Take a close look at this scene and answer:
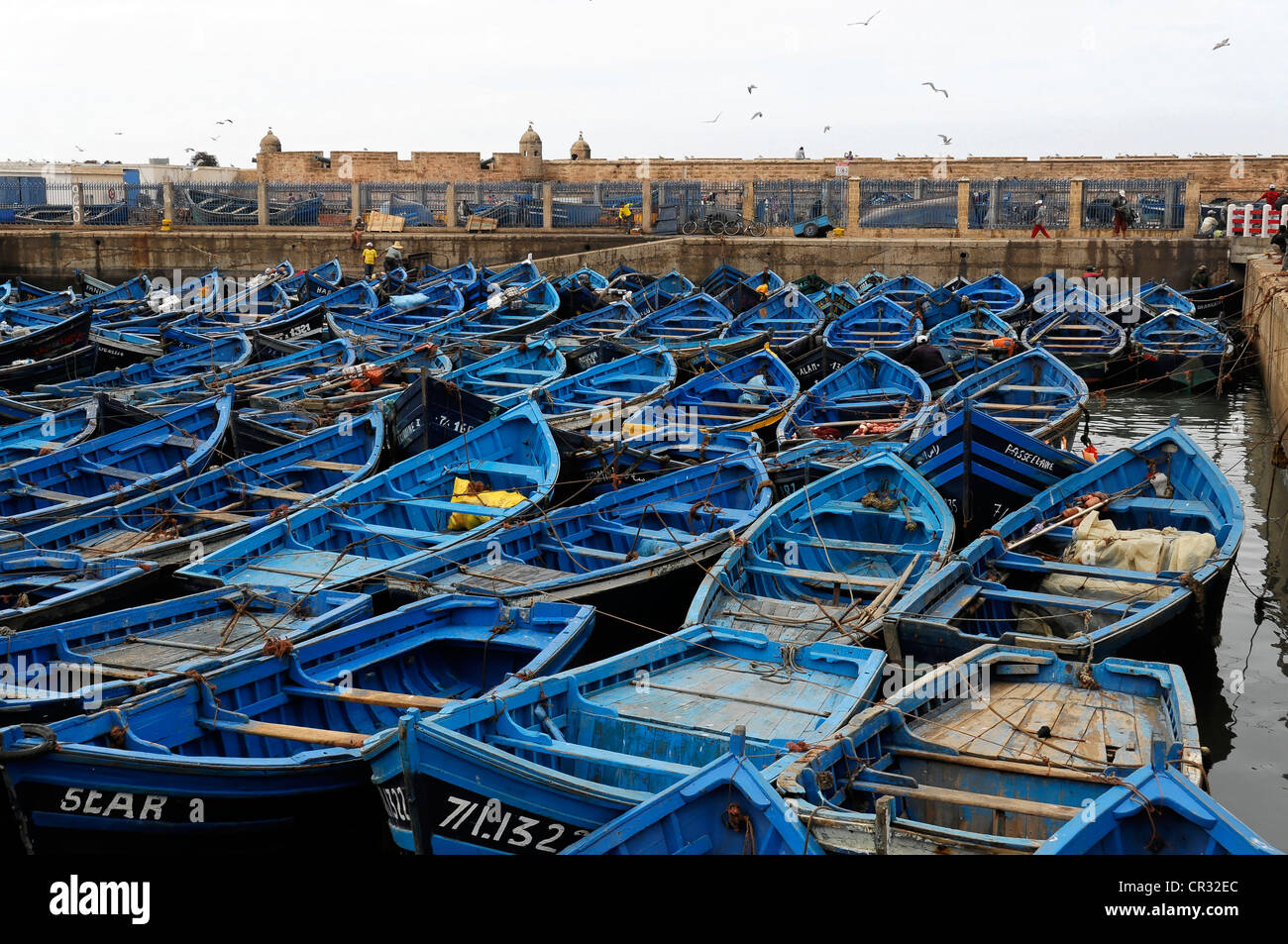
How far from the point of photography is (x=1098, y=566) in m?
10.6

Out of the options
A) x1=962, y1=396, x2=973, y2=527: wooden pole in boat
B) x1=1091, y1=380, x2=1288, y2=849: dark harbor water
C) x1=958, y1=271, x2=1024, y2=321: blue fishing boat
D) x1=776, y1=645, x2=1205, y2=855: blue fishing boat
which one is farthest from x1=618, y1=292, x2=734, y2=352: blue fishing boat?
x1=776, y1=645, x2=1205, y2=855: blue fishing boat

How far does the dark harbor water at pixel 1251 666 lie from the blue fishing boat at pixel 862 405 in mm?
3499

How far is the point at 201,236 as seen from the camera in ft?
119

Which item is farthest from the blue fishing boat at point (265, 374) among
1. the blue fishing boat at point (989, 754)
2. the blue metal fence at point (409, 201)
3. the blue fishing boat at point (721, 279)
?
the blue metal fence at point (409, 201)

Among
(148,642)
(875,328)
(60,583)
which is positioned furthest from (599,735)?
(875,328)

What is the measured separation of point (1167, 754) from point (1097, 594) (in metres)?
3.46

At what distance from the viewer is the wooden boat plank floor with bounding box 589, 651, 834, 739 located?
7484mm

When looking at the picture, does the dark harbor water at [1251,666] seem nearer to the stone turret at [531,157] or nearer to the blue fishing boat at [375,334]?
the blue fishing boat at [375,334]

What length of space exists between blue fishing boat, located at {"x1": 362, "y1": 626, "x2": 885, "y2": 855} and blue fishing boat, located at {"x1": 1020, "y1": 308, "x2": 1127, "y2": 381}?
14.9 meters

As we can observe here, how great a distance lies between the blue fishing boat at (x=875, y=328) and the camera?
21.8m

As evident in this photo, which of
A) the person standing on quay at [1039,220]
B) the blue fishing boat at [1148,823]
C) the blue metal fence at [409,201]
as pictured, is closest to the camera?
the blue fishing boat at [1148,823]

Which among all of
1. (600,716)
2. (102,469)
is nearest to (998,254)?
(102,469)

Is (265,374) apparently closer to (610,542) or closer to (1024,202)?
(610,542)
